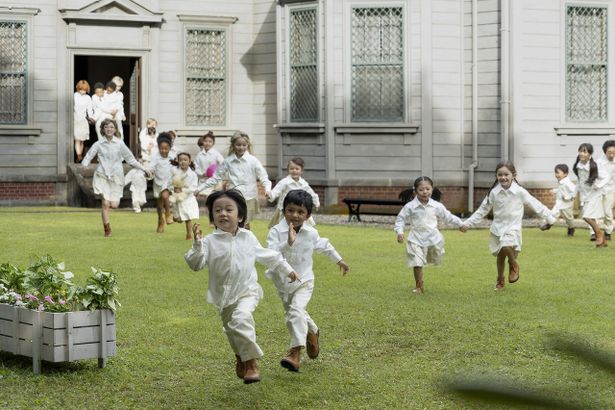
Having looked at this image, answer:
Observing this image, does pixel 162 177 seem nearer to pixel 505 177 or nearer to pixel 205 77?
pixel 505 177

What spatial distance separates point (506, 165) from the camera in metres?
13.0

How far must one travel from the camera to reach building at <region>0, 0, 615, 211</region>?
2355 centimetres

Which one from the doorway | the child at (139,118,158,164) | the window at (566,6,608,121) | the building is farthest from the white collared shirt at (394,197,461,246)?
the doorway

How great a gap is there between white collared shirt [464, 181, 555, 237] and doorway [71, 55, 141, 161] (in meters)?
14.2

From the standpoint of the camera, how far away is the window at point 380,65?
23.9 meters

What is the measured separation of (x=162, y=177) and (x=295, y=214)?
436 inches

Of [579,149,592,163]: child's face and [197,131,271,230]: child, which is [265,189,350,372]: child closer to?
[197,131,271,230]: child

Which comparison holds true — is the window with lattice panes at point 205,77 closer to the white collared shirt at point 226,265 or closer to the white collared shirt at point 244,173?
the white collared shirt at point 244,173

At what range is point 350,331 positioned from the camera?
9.46 metres

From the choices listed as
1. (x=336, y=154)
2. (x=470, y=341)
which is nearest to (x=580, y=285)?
(x=470, y=341)

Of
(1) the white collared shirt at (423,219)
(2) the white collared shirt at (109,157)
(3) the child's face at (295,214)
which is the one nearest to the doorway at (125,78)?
(2) the white collared shirt at (109,157)

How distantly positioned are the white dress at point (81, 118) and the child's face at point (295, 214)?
17746 millimetres

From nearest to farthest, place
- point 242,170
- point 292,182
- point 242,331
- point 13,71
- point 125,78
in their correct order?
A: point 242,331 → point 292,182 → point 242,170 → point 13,71 → point 125,78

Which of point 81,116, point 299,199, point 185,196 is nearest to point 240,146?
point 185,196
